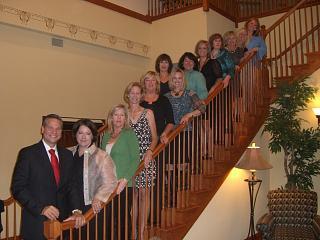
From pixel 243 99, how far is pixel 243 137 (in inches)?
19.3

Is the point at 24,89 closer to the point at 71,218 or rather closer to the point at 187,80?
the point at 187,80

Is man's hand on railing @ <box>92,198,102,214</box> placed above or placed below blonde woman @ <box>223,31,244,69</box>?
below

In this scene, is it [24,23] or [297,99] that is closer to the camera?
[297,99]

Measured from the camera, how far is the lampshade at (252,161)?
14.4 feet

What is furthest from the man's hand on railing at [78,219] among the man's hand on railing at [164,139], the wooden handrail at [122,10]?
the wooden handrail at [122,10]

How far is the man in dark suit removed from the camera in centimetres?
237

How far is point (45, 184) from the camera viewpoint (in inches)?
96.9

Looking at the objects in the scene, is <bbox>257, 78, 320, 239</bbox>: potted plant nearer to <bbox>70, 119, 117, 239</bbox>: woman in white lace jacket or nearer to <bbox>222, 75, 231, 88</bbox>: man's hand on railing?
<bbox>222, 75, 231, 88</bbox>: man's hand on railing

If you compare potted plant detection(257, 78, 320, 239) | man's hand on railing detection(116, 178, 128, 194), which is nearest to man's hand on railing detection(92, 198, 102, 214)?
man's hand on railing detection(116, 178, 128, 194)

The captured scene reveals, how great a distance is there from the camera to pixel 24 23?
19.1 ft

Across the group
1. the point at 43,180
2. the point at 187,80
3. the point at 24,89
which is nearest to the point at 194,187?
the point at 187,80

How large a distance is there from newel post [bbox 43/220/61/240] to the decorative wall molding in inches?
164

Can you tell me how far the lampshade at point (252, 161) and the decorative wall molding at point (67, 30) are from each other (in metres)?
3.75

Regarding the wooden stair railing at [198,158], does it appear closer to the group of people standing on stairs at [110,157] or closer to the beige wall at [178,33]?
the group of people standing on stairs at [110,157]
